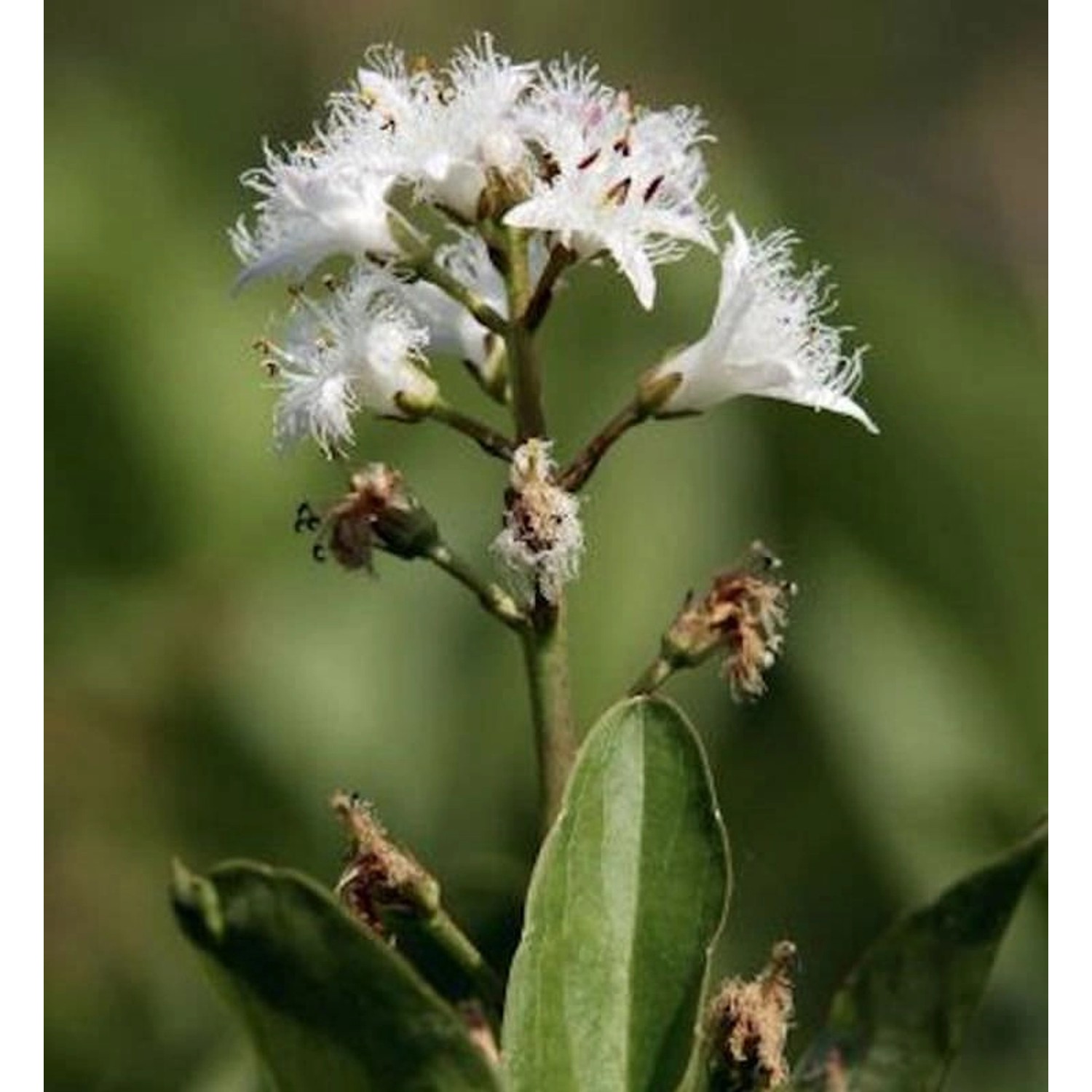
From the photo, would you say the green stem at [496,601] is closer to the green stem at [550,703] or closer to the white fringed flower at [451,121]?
the green stem at [550,703]

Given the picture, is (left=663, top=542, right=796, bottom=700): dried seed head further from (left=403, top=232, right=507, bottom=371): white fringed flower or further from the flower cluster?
(left=403, top=232, right=507, bottom=371): white fringed flower

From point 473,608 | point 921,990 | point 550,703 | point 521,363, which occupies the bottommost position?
point 921,990

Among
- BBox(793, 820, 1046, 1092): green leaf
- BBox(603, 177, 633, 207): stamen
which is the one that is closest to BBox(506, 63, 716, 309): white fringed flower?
BBox(603, 177, 633, 207): stamen

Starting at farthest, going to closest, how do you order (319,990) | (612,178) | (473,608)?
(473,608) → (612,178) → (319,990)

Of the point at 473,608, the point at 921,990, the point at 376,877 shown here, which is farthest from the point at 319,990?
the point at 473,608

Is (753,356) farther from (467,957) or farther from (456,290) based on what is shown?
(467,957)

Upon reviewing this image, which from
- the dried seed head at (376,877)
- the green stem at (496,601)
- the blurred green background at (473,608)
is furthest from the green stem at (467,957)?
the blurred green background at (473,608)
